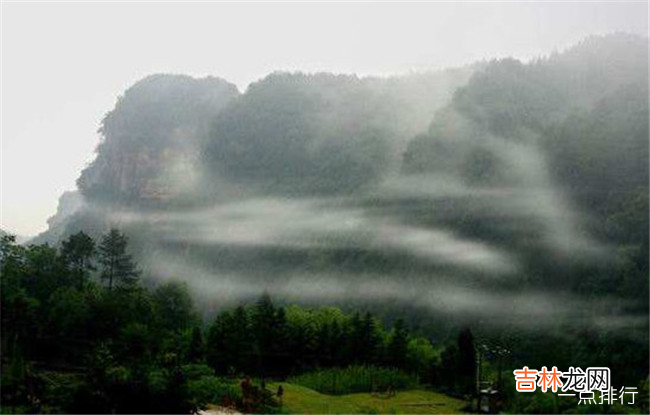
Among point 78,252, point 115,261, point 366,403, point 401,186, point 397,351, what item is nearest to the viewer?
point 366,403

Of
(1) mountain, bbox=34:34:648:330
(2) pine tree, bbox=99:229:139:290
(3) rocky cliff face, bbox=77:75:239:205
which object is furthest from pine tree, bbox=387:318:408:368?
(3) rocky cliff face, bbox=77:75:239:205

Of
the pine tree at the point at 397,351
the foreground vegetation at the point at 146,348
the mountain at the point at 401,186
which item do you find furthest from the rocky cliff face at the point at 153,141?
the pine tree at the point at 397,351

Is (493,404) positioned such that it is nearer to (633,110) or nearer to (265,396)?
(265,396)

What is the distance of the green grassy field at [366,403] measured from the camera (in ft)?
50.7

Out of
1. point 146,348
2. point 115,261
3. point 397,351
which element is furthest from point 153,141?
point 146,348

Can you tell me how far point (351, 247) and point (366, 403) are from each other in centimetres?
2239

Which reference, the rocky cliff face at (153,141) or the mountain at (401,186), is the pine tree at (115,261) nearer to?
the mountain at (401,186)

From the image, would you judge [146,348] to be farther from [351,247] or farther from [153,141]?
[153,141]

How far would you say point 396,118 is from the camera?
191ft

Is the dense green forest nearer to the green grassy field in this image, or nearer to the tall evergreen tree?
the tall evergreen tree

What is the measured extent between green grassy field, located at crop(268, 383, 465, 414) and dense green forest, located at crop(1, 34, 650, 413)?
743 mm

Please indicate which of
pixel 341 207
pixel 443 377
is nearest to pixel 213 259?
pixel 341 207

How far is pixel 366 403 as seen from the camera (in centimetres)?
1684

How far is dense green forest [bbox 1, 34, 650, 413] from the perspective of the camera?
594 inches
